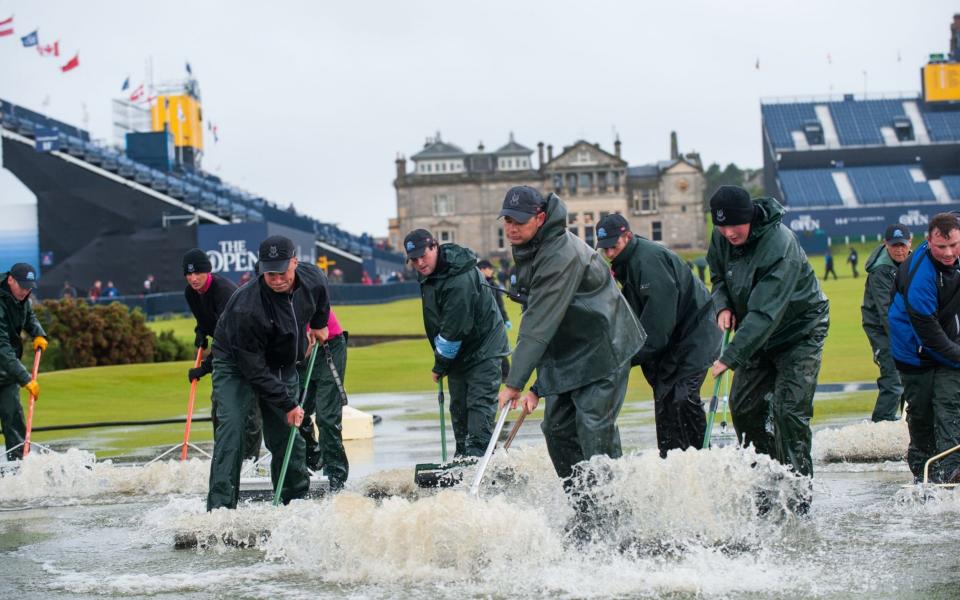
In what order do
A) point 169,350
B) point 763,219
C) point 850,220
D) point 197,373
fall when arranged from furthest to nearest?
point 850,220 → point 169,350 → point 197,373 → point 763,219

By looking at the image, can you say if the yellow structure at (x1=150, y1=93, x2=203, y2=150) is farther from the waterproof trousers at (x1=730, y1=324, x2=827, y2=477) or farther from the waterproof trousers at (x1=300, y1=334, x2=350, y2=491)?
the waterproof trousers at (x1=730, y1=324, x2=827, y2=477)

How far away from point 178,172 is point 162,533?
72.1 m

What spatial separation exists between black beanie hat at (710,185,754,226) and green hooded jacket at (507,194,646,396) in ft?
3.50

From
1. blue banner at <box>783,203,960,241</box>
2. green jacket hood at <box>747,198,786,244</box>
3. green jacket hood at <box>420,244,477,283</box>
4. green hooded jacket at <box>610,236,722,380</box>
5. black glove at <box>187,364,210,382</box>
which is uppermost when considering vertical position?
blue banner at <box>783,203,960,241</box>

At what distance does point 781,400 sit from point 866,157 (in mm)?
102368

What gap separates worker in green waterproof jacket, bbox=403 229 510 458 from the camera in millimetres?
10562

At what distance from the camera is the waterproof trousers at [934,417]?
9031 mm

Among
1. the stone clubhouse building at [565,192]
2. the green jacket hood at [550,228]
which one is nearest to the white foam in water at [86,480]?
the green jacket hood at [550,228]

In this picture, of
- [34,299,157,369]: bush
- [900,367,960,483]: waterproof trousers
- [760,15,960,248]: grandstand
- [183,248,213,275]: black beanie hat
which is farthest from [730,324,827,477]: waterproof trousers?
[760,15,960,248]: grandstand

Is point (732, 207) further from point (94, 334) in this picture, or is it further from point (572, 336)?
point (94, 334)

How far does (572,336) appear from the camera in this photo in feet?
26.0

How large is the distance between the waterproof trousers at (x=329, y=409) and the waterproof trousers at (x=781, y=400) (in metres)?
3.66

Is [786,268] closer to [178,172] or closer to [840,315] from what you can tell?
[840,315]

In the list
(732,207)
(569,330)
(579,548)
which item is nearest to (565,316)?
(569,330)
